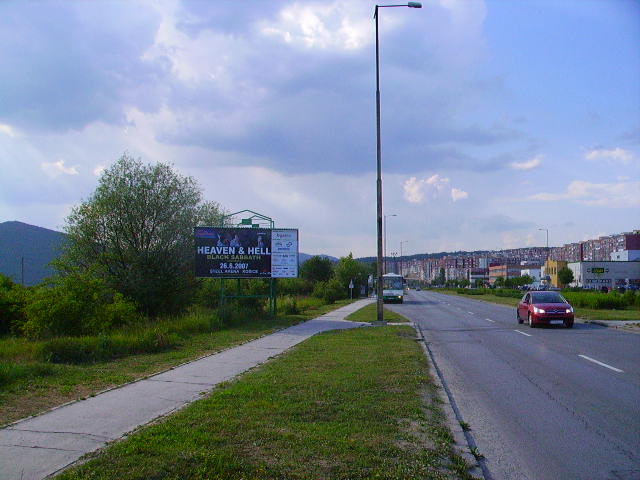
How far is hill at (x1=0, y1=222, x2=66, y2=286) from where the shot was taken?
45500mm

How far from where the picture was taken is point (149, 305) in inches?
961

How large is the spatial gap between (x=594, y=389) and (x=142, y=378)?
25.8ft

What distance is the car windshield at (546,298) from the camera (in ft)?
77.6

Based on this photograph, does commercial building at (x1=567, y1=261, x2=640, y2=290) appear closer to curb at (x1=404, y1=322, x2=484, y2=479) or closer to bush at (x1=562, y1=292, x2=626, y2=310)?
bush at (x1=562, y1=292, x2=626, y2=310)

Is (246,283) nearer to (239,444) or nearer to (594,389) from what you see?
(594,389)

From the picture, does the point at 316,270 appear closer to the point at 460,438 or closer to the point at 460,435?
the point at 460,435

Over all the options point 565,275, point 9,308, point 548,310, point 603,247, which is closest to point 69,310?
point 9,308

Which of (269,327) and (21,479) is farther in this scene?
(269,327)

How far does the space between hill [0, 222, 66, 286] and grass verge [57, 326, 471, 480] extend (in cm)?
4029

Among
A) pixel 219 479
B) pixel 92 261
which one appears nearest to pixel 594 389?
pixel 219 479

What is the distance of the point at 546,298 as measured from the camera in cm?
2394

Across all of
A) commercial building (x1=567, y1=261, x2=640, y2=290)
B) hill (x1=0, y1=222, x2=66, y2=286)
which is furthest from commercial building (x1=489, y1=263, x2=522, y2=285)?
hill (x1=0, y1=222, x2=66, y2=286)

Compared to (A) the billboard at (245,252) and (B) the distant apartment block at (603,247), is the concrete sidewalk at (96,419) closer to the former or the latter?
(A) the billboard at (245,252)

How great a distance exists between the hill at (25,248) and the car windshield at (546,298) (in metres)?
35.1
